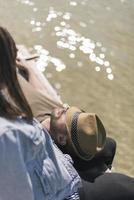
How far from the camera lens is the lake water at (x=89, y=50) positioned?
4.67m

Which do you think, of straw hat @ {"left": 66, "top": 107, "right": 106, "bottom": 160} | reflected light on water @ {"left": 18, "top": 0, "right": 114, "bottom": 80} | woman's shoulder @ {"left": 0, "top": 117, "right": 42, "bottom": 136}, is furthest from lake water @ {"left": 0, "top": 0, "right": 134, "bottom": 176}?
woman's shoulder @ {"left": 0, "top": 117, "right": 42, "bottom": 136}

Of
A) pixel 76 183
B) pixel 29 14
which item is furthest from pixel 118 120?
pixel 76 183

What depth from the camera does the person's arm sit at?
2010 millimetres

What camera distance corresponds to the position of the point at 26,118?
7.22ft

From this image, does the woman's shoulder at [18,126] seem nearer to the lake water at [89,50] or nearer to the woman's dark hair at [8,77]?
the woman's dark hair at [8,77]

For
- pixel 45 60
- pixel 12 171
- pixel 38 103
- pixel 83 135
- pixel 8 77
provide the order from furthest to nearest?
pixel 45 60, pixel 38 103, pixel 83 135, pixel 8 77, pixel 12 171

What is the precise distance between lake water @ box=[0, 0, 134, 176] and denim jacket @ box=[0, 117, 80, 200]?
67.4 inches

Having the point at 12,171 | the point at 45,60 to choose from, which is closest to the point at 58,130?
the point at 12,171

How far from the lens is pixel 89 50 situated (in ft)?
17.8

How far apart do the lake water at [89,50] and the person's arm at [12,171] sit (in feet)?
6.65

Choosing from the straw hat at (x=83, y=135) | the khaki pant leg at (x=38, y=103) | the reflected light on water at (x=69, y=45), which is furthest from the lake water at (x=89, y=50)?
the straw hat at (x=83, y=135)

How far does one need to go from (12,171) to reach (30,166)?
143 millimetres

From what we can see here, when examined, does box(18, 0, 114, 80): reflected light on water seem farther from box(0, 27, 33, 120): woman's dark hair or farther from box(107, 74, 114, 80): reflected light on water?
box(0, 27, 33, 120): woman's dark hair

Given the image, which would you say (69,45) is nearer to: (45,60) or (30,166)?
(45,60)
